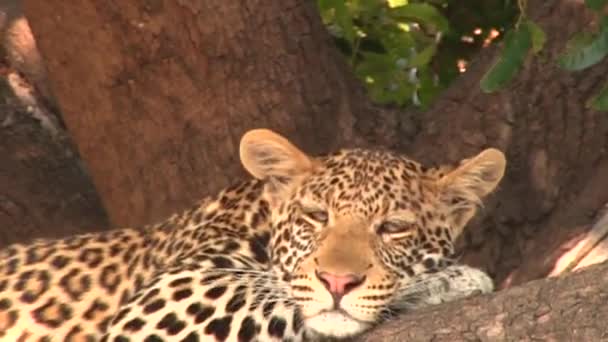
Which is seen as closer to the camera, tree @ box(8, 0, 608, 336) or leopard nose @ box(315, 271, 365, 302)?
leopard nose @ box(315, 271, 365, 302)

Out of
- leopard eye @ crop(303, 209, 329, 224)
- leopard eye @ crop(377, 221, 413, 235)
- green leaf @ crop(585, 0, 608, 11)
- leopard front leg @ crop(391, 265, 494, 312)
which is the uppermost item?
green leaf @ crop(585, 0, 608, 11)

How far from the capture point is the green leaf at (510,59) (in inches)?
235

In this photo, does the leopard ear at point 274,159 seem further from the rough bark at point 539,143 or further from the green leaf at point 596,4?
the green leaf at point 596,4

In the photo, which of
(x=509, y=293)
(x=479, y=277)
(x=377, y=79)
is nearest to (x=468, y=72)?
(x=377, y=79)

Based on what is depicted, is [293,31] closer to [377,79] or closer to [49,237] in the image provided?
[377,79]

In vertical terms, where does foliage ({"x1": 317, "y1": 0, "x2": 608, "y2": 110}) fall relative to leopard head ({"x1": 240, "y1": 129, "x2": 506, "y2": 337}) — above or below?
above

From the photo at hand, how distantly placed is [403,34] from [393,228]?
8.04 feet

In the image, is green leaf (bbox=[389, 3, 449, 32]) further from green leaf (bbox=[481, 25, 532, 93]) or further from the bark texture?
green leaf (bbox=[481, 25, 532, 93])

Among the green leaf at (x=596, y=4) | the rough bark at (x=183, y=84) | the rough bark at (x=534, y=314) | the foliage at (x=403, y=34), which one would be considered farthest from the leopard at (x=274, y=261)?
the foliage at (x=403, y=34)

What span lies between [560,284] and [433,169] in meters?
1.80

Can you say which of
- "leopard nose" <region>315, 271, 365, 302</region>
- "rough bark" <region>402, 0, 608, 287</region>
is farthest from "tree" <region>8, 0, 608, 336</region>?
"leopard nose" <region>315, 271, 365, 302</region>

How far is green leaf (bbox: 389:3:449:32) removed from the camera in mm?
8352

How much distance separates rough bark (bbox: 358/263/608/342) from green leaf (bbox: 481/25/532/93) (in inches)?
32.9

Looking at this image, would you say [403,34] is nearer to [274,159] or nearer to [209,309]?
[274,159]
